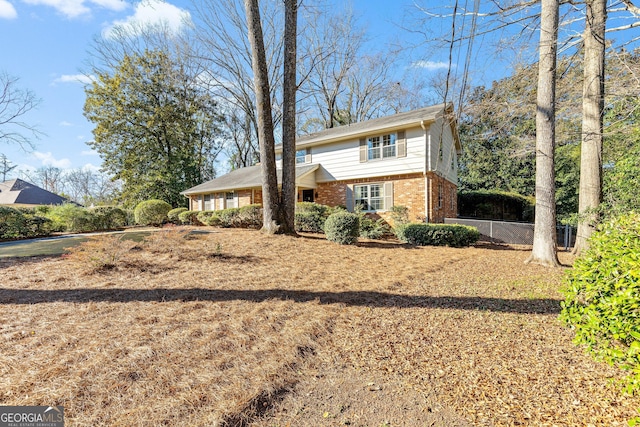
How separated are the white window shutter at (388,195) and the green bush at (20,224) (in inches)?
583

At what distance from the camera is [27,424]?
190 centimetres

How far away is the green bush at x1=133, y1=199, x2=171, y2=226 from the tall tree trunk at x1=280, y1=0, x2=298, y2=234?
12.6m

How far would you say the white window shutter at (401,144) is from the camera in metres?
12.7

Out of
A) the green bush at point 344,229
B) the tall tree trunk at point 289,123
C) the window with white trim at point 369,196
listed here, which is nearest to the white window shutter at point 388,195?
the window with white trim at point 369,196

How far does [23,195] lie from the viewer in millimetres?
26516

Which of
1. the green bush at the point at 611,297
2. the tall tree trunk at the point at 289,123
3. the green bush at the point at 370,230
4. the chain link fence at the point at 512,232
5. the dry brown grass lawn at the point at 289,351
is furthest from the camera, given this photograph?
the chain link fence at the point at 512,232

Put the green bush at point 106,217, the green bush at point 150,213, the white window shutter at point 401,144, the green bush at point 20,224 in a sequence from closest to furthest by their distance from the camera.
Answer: the green bush at point 20,224, the white window shutter at point 401,144, the green bush at point 106,217, the green bush at point 150,213

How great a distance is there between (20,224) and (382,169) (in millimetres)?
15087

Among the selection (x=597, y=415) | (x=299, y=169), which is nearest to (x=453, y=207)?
(x=299, y=169)

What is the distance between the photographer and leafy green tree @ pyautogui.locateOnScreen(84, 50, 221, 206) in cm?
2086

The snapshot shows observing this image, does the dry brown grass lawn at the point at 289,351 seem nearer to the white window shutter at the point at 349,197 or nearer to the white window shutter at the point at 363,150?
the white window shutter at the point at 349,197

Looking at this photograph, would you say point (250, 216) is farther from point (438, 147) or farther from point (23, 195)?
point (23, 195)

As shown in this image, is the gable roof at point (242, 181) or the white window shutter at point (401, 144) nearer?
the white window shutter at point (401, 144)

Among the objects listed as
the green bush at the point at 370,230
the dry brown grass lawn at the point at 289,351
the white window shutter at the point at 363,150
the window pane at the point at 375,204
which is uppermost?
the white window shutter at the point at 363,150
